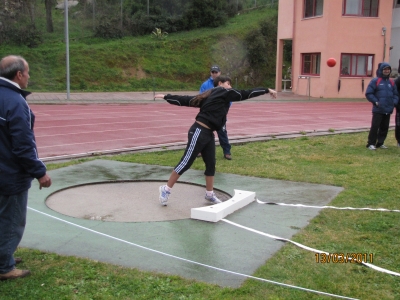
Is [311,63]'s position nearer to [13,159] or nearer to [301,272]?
[301,272]

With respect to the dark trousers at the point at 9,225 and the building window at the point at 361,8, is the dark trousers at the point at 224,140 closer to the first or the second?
the dark trousers at the point at 9,225

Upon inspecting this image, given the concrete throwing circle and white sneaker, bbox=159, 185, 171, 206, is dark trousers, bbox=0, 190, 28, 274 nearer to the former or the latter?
the concrete throwing circle

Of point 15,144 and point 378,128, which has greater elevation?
point 15,144

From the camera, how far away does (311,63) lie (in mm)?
32062

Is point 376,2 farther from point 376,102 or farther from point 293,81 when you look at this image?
point 376,102

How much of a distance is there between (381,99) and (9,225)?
354 inches

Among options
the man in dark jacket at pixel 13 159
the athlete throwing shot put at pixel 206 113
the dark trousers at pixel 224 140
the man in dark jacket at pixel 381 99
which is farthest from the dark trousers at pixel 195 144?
the man in dark jacket at pixel 381 99

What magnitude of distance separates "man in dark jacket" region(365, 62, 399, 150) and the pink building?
64.1 ft

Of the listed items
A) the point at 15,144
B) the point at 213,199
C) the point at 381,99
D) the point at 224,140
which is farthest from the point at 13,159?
the point at 381,99

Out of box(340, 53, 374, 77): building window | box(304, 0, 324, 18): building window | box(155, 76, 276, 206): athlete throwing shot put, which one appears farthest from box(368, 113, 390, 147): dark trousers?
box(304, 0, 324, 18): building window

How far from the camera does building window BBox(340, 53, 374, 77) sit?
30.8 m

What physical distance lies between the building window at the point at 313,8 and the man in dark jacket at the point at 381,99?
2148 cm

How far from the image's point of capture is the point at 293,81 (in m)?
33.5
